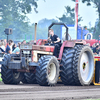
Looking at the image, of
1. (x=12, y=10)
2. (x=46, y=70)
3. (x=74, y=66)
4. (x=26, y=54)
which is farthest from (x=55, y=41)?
(x=12, y=10)

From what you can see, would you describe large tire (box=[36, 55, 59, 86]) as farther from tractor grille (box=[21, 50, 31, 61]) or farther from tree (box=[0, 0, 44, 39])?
tree (box=[0, 0, 44, 39])

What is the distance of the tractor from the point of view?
12.2 m

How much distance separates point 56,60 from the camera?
41.3ft

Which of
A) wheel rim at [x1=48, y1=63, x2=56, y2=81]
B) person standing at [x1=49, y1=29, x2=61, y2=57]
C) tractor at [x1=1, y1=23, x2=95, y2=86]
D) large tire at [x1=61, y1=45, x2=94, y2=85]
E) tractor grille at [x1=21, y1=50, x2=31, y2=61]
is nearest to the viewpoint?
tractor at [x1=1, y1=23, x2=95, y2=86]

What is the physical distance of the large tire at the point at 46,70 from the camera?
12009 mm

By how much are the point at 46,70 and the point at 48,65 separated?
0.67ft

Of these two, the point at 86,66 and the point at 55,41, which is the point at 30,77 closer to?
the point at 55,41

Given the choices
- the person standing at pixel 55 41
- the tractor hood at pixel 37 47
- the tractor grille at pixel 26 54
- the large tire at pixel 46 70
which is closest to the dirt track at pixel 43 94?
the large tire at pixel 46 70

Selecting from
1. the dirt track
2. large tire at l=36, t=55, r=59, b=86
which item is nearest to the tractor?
large tire at l=36, t=55, r=59, b=86

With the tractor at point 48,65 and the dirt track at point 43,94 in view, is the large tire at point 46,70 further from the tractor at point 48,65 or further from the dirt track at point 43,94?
the dirt track at point 43,94

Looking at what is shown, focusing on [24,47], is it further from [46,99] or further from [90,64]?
[46,99]

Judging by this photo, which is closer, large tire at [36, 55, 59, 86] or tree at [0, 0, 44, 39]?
large tire at [36, 55, 59, 86]

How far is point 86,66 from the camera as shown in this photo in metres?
14.1

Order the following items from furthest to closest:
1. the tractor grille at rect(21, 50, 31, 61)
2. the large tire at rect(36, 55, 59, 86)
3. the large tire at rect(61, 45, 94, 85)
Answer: the large tire at rect(61, 45, 94, 85)
the tractor grille at rect(21, 50, 31, 61)
the large tire at rect(36, 55, 59, 86)
